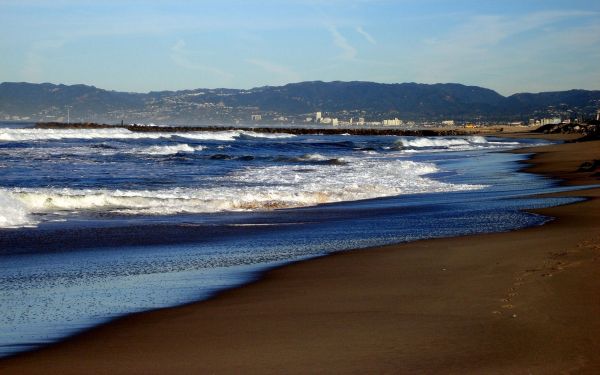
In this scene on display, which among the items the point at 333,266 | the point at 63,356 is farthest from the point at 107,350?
the point at 333,266

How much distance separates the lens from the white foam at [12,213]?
44.2 feet

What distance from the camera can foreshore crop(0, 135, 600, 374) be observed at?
5301 millimetres

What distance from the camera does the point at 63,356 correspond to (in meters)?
5.67

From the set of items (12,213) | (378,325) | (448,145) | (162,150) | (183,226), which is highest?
(378,325)

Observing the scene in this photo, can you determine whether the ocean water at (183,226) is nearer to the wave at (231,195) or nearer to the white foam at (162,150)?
the wave at (231,195)

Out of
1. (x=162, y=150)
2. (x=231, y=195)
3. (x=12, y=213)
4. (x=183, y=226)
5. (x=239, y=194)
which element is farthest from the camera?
(x=162, y=150)

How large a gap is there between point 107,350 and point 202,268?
3680mm

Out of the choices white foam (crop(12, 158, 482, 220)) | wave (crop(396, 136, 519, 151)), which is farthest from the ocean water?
wave (crop(396, 136, 519, 151))

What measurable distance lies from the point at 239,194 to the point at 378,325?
12.4 meters

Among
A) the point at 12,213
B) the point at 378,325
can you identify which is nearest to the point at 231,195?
the point at 12,213

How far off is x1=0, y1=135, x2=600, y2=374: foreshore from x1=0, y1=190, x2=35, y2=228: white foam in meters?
6.12

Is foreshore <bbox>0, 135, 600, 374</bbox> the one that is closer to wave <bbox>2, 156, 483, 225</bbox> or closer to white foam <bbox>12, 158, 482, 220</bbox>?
wave <bbox>2, 156, 483, 225</bbox>

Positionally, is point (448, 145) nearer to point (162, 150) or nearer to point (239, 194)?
point (162, 150)

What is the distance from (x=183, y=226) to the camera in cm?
1355
